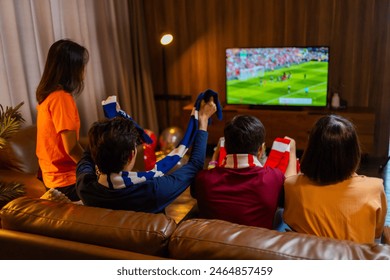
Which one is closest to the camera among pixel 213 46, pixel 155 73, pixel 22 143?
pixel 22 143

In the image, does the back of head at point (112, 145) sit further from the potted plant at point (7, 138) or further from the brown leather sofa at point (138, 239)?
the potted plant at point (7, 138)

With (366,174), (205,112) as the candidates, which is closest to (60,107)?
(205,112)

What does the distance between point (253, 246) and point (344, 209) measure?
0.50 metres

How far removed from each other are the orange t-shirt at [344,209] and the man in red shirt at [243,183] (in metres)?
0.13

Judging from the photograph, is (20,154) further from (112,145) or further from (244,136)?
(244,136)

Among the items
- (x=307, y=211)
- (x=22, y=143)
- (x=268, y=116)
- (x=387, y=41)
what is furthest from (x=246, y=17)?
(x=307, y=211)

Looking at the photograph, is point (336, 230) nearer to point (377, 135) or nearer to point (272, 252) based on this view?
point (272, 252)

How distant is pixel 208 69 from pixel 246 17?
75cm

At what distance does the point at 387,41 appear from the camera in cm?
397

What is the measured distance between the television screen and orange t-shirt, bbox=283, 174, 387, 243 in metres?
2.82

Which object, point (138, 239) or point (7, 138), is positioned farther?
point (7, 138)

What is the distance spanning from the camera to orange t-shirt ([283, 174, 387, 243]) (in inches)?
58.2

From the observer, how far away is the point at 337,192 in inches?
59.1

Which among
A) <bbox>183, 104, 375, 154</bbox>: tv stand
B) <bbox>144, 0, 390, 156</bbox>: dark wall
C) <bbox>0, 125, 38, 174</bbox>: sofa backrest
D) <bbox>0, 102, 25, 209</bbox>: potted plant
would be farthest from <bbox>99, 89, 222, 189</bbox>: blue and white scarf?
<bbox>144, 0, 390, 156</bbox>: dark wall
